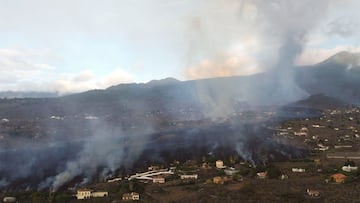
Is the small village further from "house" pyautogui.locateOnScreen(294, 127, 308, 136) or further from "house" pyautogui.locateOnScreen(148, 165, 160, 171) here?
"house" pyautogui.locateOnScreen(294, 127, 308, 136)

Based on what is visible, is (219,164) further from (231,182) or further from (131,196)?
(131,196)

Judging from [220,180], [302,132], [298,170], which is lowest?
[298,170]

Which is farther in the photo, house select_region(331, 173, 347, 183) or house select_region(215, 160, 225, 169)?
house select_region(215, 160, 225, 169)

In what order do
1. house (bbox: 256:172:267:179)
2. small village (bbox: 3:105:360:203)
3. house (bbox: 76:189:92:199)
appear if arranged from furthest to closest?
house (bbox: 256:172:267:179)
house (bbox: 76:189:92:199)
small village (bbox: 3:105:360:203)

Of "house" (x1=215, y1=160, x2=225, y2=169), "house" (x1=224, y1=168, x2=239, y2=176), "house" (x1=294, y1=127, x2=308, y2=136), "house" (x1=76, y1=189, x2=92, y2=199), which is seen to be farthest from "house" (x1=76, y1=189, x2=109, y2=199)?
"house" (x1=294, y1=127, x2=308, y2=136)

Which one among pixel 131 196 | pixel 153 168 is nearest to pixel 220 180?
pixel 131 196

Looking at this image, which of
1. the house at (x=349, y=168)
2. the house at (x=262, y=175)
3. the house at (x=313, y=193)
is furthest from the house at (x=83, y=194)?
the house at (x=349, y=168)

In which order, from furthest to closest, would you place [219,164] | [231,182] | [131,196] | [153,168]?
1. [219,164]
2. [153,168]
3. [231,182]
4. [131,196]

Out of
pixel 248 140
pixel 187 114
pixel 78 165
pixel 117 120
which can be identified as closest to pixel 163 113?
pixel 187 114

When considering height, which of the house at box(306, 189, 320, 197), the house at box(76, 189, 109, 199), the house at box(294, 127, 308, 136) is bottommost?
the house at box(306, 189, 320, 197)

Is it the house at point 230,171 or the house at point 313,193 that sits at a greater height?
the house at point 230,171

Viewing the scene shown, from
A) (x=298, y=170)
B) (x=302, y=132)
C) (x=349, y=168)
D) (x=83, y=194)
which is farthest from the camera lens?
(x=302, y=132)

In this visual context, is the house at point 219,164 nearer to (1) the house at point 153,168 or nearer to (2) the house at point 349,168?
(1) the house at point 153,168

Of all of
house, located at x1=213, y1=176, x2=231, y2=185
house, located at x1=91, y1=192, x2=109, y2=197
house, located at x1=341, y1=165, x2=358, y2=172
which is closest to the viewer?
house, located at x1=91, y1=192, x2=109, y2=197
